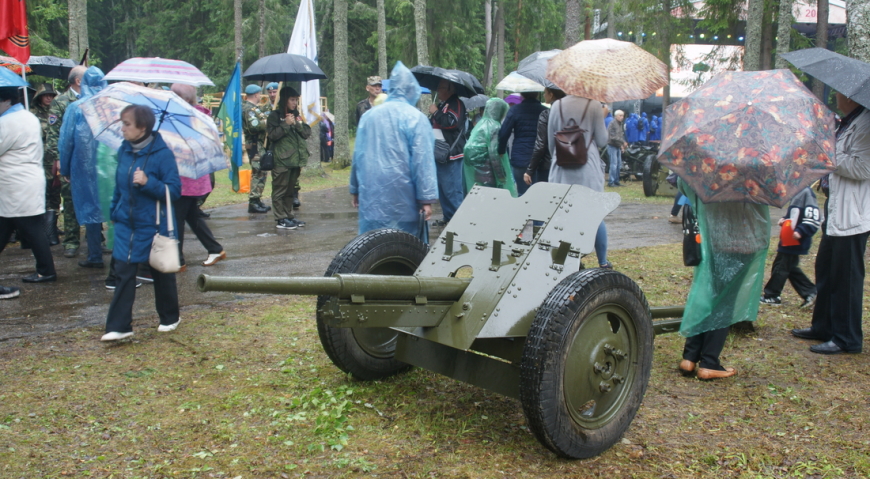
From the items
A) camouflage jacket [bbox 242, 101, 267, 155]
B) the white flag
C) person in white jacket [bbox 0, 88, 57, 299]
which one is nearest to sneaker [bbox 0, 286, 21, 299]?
person in white jacket [bbox 0, 88, 57, 299]

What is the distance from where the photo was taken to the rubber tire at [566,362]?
317 centimetres

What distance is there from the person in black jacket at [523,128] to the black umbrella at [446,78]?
1223 millimetres

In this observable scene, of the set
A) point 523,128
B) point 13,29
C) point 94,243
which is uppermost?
point 13,29

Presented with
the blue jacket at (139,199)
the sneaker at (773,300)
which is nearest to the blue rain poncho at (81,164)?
the blue jacket at (139,199)

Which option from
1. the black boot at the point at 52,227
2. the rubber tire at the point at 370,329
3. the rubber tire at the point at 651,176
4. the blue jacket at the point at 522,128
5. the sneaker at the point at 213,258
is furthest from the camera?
the rubber tire at the point at 651,176

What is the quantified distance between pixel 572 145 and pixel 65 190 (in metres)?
5.45

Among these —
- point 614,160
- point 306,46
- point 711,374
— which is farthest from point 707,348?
point 306,46

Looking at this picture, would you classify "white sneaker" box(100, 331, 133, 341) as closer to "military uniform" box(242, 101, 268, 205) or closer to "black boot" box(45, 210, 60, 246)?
"black boot" box(45, 210, 60, 246)

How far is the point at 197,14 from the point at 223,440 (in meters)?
49.2

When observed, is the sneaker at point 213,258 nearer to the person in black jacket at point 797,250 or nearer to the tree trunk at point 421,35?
the person in black jacket at point 797,250

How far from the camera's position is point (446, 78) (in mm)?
8977

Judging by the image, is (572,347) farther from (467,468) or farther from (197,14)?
(197,14)

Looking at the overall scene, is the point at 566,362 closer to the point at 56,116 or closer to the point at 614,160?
the point at 56,116

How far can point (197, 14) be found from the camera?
1881 inches
